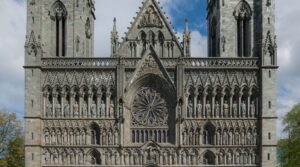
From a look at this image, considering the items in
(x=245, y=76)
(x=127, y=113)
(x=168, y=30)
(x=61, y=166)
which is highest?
(x=168, y=30)

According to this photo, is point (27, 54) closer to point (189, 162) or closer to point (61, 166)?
point (61, 166)

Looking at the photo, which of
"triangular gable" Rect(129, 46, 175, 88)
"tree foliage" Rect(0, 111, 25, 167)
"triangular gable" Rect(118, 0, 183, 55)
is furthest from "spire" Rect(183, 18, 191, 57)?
"tree foliage" Rect(0, 111, 25, 167)

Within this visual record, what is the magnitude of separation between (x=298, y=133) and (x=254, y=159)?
817 centimetres

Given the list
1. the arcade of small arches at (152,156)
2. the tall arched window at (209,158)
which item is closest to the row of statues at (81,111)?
the arcade of small arches at (152,156)

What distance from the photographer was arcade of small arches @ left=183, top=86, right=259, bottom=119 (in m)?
38.0

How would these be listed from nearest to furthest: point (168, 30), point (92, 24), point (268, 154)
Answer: point (268, 154) → point (168, 30) → point (92, 24)

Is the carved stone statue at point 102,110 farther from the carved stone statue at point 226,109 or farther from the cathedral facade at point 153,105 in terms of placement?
the carved stone statue at point 226,109

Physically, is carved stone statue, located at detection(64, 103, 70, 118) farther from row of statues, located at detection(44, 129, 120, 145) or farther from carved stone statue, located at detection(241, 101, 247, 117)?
carved stone statue, located at detection(241, 101, 247, 117)

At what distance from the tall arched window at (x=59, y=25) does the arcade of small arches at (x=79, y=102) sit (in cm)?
350

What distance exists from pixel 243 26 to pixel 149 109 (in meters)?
9.71

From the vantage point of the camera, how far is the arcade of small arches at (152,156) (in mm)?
37531

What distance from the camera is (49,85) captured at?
3841 centimetres

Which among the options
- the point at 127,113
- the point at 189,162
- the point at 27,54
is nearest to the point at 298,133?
the point at 189,162

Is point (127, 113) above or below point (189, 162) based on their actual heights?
above
